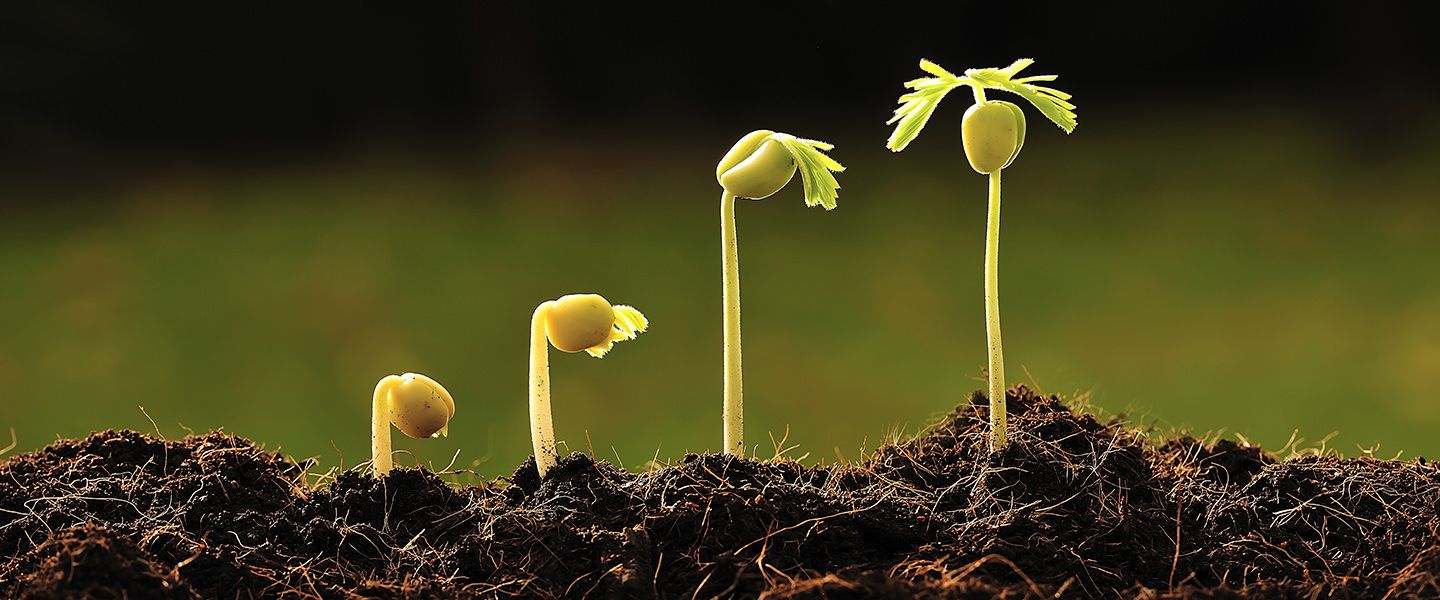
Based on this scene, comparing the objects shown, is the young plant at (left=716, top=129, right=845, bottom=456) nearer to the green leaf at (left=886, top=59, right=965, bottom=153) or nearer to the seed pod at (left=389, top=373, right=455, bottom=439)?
the green leaf at (left=886, top=59, right=965, bottom=153)

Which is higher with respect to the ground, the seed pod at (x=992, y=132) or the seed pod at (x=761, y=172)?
the seed pod at (x=992, y=132)

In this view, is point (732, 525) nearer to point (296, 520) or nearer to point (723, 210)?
point (723, 210)

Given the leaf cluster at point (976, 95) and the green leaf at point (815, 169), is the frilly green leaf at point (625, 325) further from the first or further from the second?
the leaf cluster at point (976, 95)

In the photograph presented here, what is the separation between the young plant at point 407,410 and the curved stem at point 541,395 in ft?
0.30

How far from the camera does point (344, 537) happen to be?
104 centimetres

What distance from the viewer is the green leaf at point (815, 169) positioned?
42.4 inches

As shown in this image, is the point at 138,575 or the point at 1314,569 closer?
the point at 138,575

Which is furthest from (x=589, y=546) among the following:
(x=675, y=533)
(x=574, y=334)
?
(x=574, y=334)

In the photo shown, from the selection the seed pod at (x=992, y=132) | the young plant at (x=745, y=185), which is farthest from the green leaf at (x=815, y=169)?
the seed pod at (x=992, y=132)

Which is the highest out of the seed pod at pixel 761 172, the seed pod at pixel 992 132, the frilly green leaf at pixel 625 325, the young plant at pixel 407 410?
the seed pod at pixel 992 132

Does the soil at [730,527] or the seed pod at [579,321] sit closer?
the soil at [730,527]

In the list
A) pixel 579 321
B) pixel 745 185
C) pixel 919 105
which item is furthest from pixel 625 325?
pixel 919 105

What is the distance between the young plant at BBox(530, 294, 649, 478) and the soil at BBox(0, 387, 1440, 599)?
1.4 inches

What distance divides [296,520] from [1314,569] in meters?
0.98
